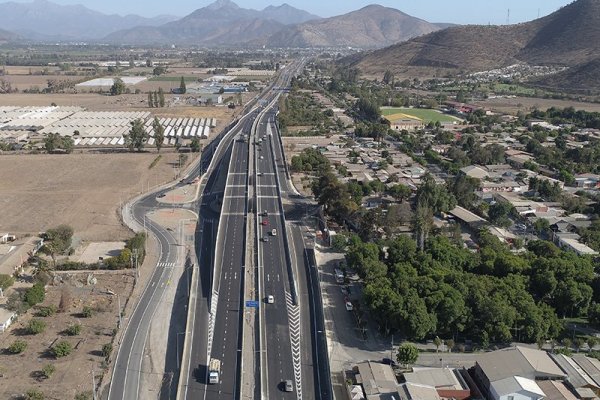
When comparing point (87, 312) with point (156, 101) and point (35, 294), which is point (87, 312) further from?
point (156, 101)

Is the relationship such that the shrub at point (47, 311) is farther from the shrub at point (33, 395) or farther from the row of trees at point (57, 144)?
the row of trees at point (57, 144)

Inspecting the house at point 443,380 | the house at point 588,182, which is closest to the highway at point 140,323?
the house at point 443,380

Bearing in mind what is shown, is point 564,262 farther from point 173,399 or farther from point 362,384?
point 173,399

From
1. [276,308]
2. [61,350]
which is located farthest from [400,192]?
[61,350]

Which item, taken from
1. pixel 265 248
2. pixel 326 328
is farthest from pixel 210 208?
pixel 326 328

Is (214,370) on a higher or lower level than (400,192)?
lower
